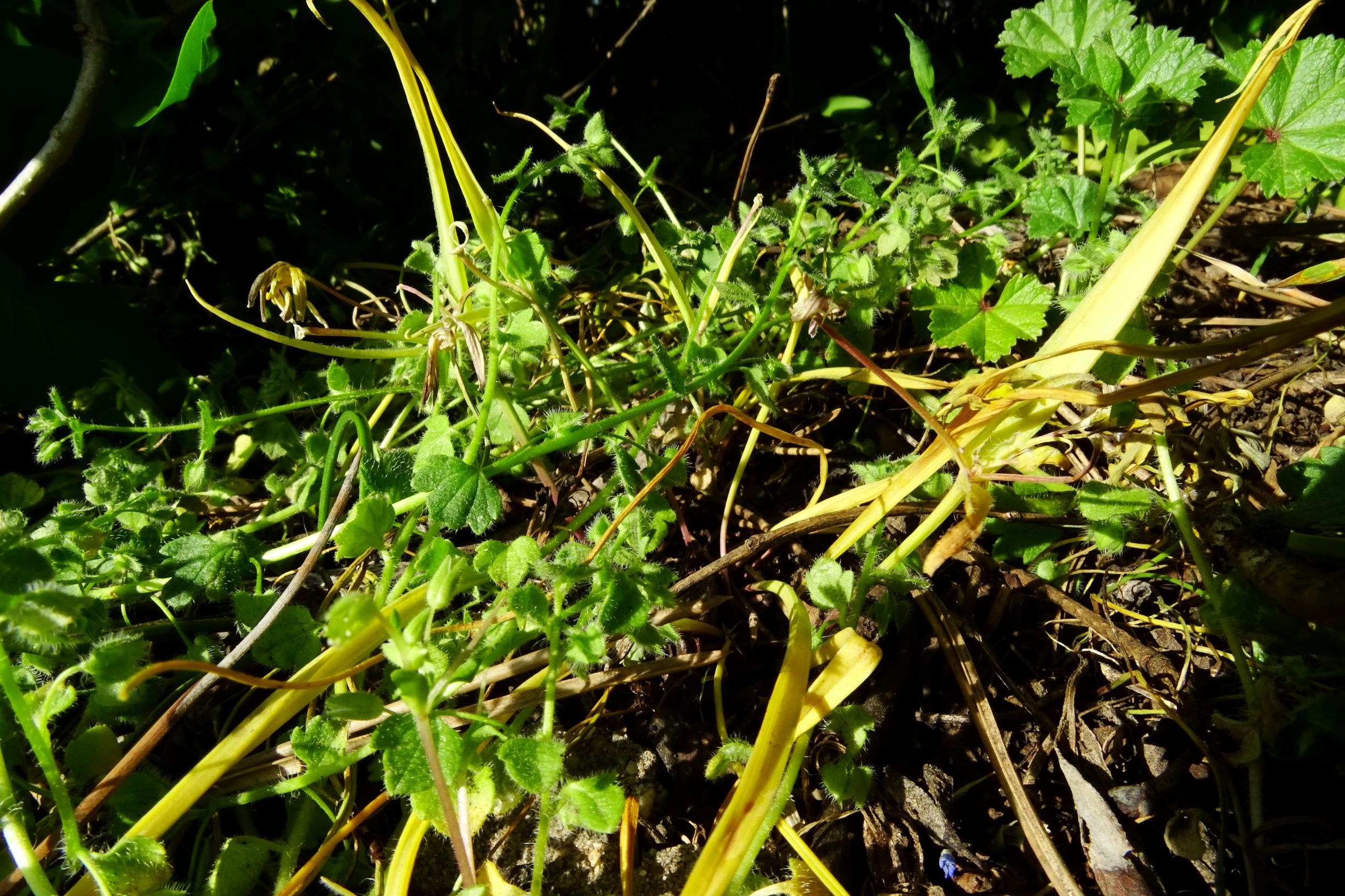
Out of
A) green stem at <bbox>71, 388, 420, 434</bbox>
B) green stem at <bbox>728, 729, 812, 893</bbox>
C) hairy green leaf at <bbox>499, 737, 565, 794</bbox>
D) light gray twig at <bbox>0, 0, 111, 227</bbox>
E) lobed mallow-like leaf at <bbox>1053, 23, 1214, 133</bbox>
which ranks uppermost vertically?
light gray twig at <bbox>0, 0, 111, 227</bbox>

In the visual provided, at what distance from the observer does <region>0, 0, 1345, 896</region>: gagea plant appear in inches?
39.9

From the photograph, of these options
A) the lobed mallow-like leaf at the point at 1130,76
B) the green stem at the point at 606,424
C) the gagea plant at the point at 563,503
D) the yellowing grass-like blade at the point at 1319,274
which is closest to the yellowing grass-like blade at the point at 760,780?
the gagea plant at the point at 563,503

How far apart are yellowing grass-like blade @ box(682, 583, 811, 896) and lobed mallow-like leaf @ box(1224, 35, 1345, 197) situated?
1237 millimetres

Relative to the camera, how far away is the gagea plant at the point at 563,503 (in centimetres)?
101

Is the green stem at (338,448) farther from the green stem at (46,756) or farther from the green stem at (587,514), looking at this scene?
the green stem at (46,756)

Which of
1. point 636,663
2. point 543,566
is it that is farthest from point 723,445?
point 543,566

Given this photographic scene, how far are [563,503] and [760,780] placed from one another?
641 mm

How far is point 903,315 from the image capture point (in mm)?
1766

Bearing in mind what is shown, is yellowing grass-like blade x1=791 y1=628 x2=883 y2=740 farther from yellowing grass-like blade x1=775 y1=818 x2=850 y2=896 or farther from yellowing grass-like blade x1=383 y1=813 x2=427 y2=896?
yellowing grass-like blade x1=383 y1=813 x2=427 y2=896

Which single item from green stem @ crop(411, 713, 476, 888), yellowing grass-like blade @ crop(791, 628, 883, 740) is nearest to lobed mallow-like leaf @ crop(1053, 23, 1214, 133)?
yellowing grass-like blade @ crop(791, 628, 883, 740)

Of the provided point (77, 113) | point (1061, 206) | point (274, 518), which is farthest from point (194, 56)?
point (1061, 206)

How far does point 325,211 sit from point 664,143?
88 cm

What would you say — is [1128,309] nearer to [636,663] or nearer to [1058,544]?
[1058,544]

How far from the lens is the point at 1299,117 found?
5.11 feet
